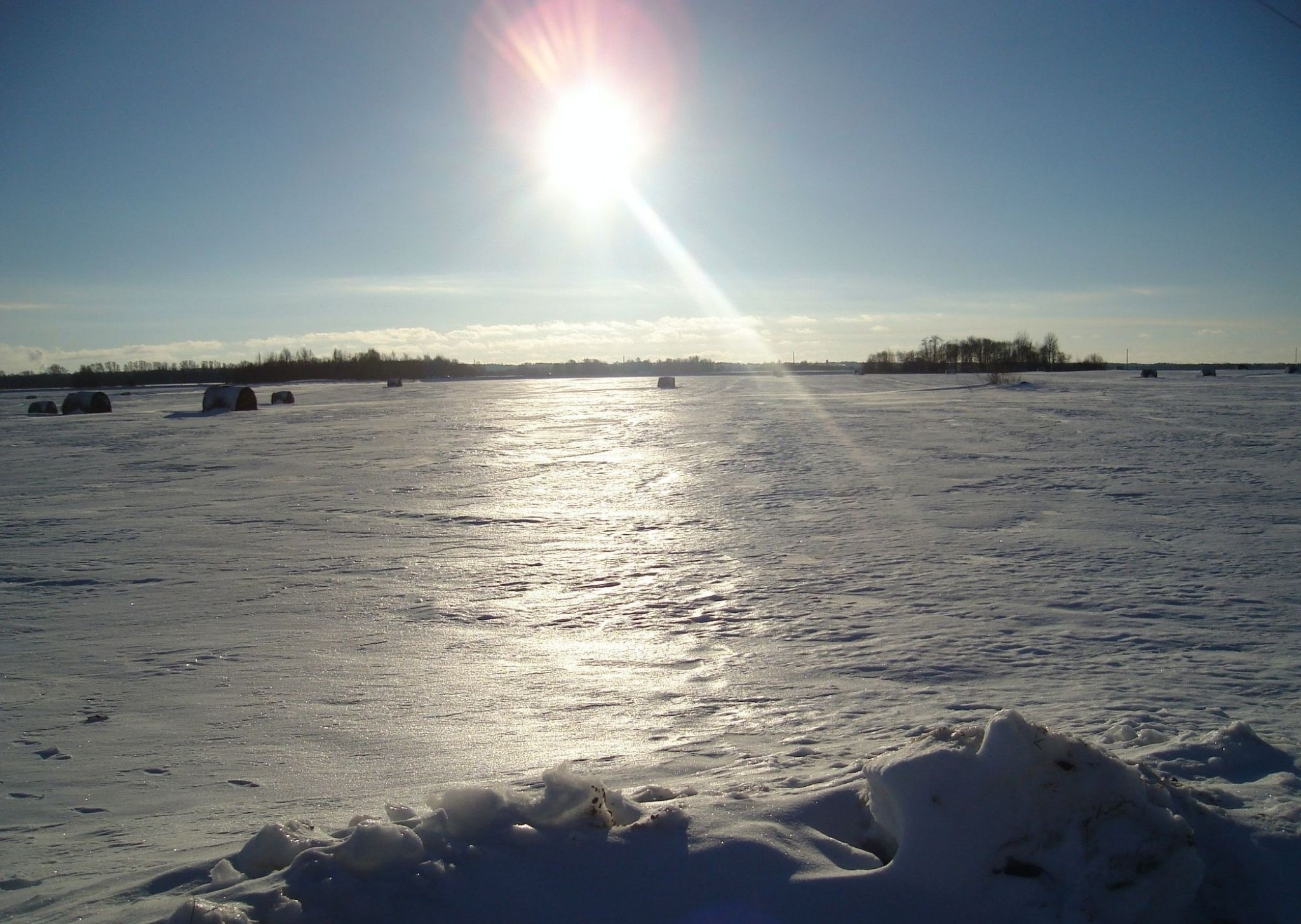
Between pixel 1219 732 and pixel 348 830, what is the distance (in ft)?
10.5

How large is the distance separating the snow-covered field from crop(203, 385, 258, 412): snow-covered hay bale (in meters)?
20.6

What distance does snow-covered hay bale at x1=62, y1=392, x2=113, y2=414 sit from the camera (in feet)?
107

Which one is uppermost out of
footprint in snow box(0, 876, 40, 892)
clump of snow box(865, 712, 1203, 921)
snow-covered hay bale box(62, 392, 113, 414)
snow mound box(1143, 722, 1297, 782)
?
snow-covered hay bale box(62, 392, 113, 414)

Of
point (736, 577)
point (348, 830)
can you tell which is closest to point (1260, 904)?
point (348, 830)

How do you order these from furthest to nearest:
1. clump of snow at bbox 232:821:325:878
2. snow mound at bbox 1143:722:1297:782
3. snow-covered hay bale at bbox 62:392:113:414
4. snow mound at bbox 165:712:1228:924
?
snow-covered hay bale at bbox 62:392:113:414 < snow mound at bbox 1143:722:1297:782 < clump of snow at bbox 232:821:325:878 < snow mound at bbox 165:712:1228:924

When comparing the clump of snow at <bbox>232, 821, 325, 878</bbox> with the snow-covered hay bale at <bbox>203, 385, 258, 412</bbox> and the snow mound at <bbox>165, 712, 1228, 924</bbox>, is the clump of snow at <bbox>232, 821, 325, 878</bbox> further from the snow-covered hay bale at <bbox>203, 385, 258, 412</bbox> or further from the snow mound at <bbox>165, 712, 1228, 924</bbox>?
the snow-covered hay bale at <bbox>203, 385, 258, 412</bbox>

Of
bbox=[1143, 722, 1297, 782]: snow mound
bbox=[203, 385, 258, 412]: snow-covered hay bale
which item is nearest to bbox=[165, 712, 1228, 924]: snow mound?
bbox=[1143, 722, 1297, 782]: snow mound

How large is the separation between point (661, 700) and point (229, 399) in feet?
104

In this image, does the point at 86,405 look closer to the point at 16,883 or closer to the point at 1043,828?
the point at 16,883

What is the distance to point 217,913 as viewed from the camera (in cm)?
204

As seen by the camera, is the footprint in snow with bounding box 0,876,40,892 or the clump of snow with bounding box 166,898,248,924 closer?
the clump of snow with bounding box 166,898,248,924

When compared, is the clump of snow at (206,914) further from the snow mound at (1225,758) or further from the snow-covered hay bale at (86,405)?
the snow-covered hay bale at (86,405)

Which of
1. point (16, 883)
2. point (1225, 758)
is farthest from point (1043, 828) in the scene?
point (16, 883)

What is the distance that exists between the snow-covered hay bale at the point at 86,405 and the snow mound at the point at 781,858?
120 feet
